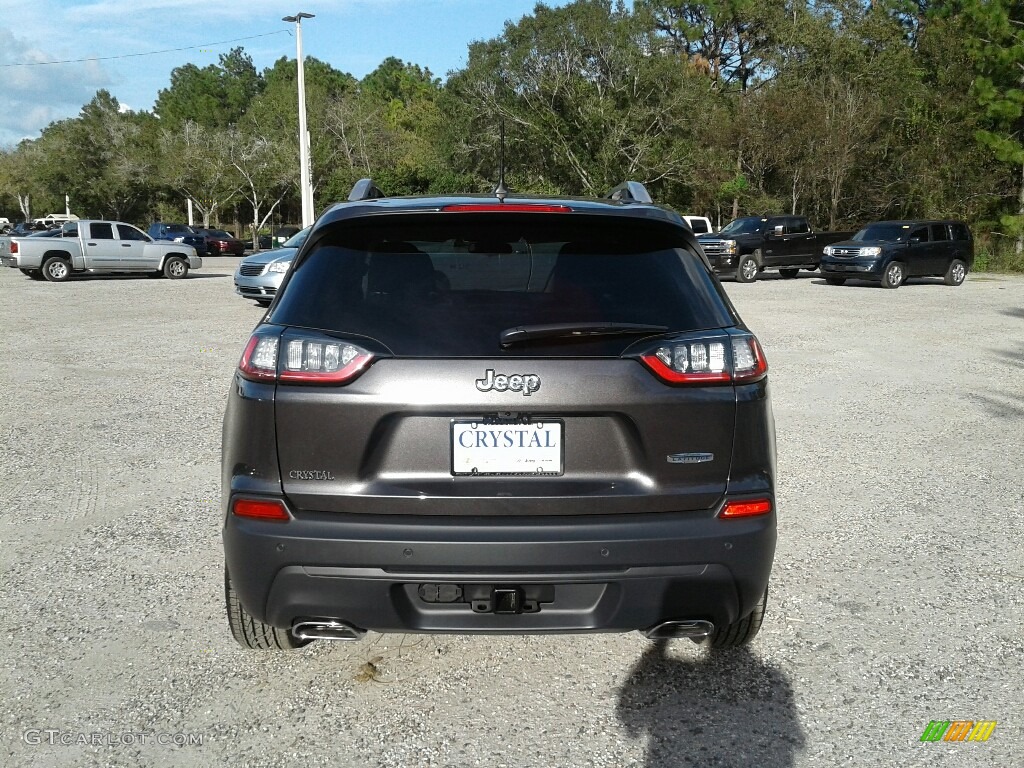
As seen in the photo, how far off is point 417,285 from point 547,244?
45cm

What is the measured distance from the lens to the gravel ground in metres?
2.99

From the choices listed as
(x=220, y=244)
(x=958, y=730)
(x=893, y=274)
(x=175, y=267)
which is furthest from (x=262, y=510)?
(x=220, y=244)

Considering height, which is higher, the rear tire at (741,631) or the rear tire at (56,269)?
the rear tire at (56,269)

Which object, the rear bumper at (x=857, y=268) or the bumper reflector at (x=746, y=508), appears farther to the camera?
the rear bumper at (x=857, y=268)

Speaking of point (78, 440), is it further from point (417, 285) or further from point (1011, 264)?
point (1011, 264)

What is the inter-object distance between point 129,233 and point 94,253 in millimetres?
1316

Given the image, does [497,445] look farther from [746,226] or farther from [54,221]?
[54,221]

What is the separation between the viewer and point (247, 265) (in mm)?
18281

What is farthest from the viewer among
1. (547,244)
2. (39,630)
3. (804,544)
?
(804,544)

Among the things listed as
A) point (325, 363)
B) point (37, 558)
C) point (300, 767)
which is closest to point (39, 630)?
point (37, 558)

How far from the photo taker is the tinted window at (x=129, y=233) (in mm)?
27141

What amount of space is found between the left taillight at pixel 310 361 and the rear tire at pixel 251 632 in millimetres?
842

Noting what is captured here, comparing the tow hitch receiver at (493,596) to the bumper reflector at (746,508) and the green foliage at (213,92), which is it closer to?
the bumper reflector at (746,508)
